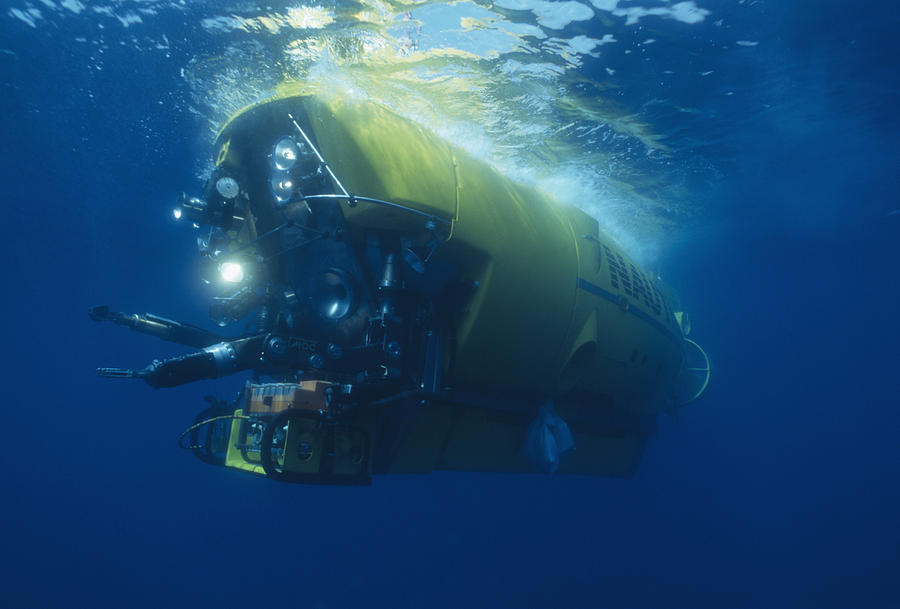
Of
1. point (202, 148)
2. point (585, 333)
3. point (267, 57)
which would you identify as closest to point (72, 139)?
point (202, 148)

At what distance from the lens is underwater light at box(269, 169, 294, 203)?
332 centimetres

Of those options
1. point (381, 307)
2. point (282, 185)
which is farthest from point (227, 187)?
point (381, 307)

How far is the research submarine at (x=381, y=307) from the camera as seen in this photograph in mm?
3150

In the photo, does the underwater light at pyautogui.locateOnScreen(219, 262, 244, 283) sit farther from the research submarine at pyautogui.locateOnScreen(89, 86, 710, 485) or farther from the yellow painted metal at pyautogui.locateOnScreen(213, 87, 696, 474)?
the yellow painted metal at pyautogui.locateOnScreen(213, 87, 696, 474)

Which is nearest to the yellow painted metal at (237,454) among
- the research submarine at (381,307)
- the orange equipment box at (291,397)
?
the research submarine at (381,307)

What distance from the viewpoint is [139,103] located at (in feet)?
28.8

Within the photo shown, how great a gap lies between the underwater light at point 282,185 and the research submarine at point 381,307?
0.02m

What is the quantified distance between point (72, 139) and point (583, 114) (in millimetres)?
13612

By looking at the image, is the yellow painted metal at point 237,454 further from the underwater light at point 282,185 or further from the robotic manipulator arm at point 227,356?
the underwater light at point 282,185

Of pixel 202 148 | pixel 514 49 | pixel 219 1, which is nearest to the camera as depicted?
pixel 219 1

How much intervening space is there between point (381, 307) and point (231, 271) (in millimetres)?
1953

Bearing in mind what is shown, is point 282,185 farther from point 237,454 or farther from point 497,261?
point 237,454

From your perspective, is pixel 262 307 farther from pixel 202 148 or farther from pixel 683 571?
pixel 683 571

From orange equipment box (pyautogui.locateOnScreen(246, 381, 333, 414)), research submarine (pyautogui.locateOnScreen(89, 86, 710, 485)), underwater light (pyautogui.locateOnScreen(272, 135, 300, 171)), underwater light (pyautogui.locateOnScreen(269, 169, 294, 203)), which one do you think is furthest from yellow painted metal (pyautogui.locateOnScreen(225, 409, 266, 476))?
underwater light (pyautogui.locateOnScreen(272, 135, 300, 171))
